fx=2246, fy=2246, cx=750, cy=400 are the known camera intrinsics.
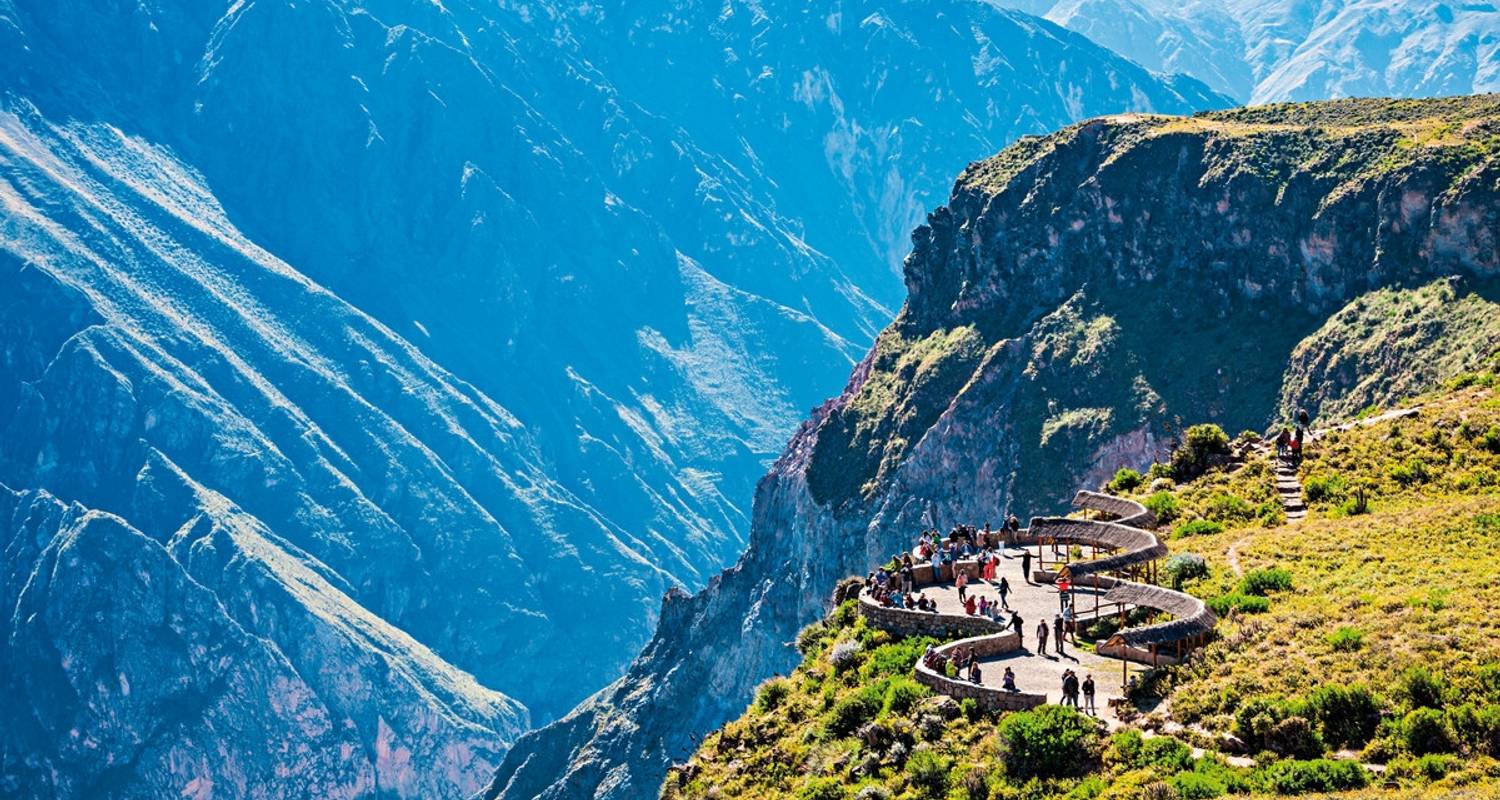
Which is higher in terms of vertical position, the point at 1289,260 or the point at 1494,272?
the point at 1289,260

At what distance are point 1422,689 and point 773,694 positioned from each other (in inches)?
1128

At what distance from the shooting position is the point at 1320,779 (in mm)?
52156

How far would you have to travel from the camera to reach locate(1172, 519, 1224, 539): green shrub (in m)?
85.1

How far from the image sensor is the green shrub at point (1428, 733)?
53.1 m

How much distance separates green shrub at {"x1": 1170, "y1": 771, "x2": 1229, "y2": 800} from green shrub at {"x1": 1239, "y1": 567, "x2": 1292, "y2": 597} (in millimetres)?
16539

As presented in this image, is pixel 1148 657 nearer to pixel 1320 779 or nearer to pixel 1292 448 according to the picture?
pixel 1320 779

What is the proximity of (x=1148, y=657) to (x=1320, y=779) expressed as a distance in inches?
457

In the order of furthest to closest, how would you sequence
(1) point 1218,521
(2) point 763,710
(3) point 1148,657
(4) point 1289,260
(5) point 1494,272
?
1. (4) point 1289,260
2. (5) point 1494,272
3. (1) point 1218,521
4. (2) point 763,710
5. (3) point 1148,657

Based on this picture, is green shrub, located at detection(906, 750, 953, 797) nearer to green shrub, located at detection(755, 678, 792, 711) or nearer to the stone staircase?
green shrub, located at detection(755, 678, 792, 711)

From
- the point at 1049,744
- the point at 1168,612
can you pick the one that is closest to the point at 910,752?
the point at 1049,744

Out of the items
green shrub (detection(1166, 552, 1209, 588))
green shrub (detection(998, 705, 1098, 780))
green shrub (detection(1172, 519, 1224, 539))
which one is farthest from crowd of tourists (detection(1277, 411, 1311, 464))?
green shrub (detection(998, 705, 1098, 780))

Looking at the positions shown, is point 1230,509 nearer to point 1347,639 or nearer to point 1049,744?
point 1347,639

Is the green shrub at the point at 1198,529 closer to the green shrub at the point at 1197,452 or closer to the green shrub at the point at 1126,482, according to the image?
the green shrub at the point at 1197,452

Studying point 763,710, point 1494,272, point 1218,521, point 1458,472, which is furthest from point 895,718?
point 1494,272
